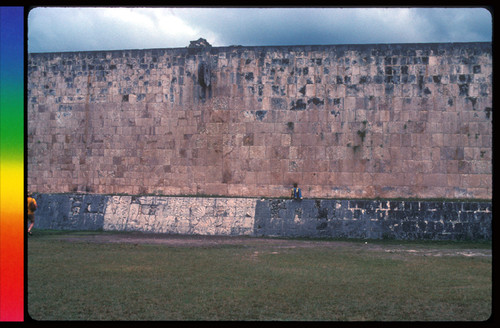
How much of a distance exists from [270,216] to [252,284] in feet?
21.4

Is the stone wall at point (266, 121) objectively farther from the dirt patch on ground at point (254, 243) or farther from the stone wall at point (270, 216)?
the dirt patch on ground at point (254, 243)

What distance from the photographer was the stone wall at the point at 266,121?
43.5 ft

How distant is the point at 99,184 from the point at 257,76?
5157mm

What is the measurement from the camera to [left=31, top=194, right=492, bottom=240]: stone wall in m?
12.5

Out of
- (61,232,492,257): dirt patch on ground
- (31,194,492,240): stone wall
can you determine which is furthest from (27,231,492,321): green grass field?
(31,194,492,240): stone wall

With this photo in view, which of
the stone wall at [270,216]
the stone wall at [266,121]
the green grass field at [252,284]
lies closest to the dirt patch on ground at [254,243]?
the green grass field at [252,284]

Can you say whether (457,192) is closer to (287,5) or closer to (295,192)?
(295,192)

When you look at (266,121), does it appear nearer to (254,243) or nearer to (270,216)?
(270,216)

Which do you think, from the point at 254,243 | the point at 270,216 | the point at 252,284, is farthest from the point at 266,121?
the point at 252,284

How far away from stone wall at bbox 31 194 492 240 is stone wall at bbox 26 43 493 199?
599 mm

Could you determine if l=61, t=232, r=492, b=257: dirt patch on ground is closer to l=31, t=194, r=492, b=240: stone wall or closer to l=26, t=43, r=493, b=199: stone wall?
l=31, t=194, r=492, b=240: stone wall

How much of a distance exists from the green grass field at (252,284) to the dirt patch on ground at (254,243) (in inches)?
15.2

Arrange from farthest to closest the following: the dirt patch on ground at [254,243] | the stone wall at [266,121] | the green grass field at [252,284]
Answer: the stone wall at [266,121] → the dirt patch on ground at [254,243] → the green grass field at [252,284]

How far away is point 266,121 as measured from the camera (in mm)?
13969
